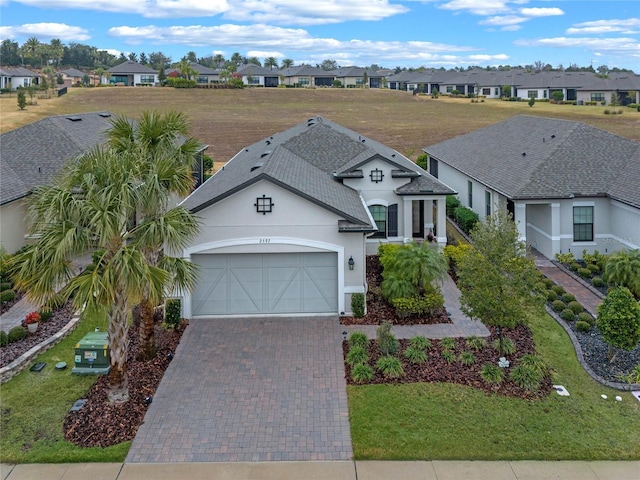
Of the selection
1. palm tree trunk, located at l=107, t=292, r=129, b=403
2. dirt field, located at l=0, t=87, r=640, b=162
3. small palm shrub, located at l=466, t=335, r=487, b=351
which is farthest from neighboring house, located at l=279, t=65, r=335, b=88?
palm tree trunk, located at l=107, t=292, r=129, b=403

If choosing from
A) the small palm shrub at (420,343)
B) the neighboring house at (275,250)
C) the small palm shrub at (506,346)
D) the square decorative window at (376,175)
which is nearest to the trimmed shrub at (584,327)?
the small palm shrub at (506,346)

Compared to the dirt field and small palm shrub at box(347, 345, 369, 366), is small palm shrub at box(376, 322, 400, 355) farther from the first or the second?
the dirt field

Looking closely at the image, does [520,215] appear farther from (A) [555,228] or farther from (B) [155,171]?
(B) [155,171]

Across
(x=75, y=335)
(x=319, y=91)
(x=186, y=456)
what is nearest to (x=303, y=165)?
(x=75, y=335)

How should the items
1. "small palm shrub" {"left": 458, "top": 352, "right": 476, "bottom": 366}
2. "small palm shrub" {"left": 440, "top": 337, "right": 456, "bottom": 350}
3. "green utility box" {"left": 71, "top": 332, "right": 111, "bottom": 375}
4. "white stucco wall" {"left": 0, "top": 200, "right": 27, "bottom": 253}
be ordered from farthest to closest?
"white stucco wall" {"left": 0, "top": 200, "right": 27, "bottom": 253} < "small palm shrub" {"left": 440, "top": 337, "right": 456, "bottom": 350} < "small palm shrub" {"left": 458, "top": 352, "right": 476, "bottom": 366} < "green utility box" {"left": 71, "top": 332, "right": 111, "bottom": 375}

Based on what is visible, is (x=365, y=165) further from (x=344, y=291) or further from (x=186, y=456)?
(x=186, y=456)

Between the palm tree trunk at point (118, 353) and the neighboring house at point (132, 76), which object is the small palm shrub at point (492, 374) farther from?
the neighboring house at point (132, 76)

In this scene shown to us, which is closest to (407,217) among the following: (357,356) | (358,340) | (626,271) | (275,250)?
(275,250)
